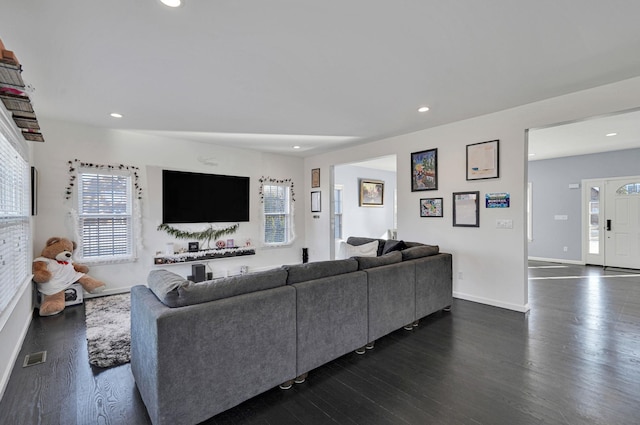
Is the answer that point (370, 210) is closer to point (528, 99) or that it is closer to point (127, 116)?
point (528, 99)

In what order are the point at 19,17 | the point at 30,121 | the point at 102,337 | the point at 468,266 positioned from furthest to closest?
1. the point at 468,266
2. the point at 102,337
3. the point at 30,121
4. the point at 19,17

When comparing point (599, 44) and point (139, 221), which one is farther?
point (139, 221)

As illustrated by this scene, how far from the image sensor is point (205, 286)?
1845 millimetres

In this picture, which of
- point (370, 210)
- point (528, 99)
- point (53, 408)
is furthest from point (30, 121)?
point (370, 210)

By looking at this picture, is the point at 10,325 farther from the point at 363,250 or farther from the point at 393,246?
the point at 393,246

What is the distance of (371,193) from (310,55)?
631 centimetres

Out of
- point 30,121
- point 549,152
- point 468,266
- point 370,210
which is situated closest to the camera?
point 30,121

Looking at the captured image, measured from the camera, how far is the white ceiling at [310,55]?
6.40 ft

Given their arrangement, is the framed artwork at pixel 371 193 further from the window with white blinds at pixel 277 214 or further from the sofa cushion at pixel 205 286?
the sofa cushion at pixel 205 286

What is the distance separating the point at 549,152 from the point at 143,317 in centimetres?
816

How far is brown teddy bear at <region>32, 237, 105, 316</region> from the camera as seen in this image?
3.75 meters

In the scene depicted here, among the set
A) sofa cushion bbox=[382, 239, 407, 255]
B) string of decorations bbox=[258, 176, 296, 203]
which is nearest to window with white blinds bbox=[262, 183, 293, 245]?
string of decorations bbox=[258, 176, 296, 203]

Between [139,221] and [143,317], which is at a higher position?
[139,221]

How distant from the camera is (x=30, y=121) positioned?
8.64 ft
